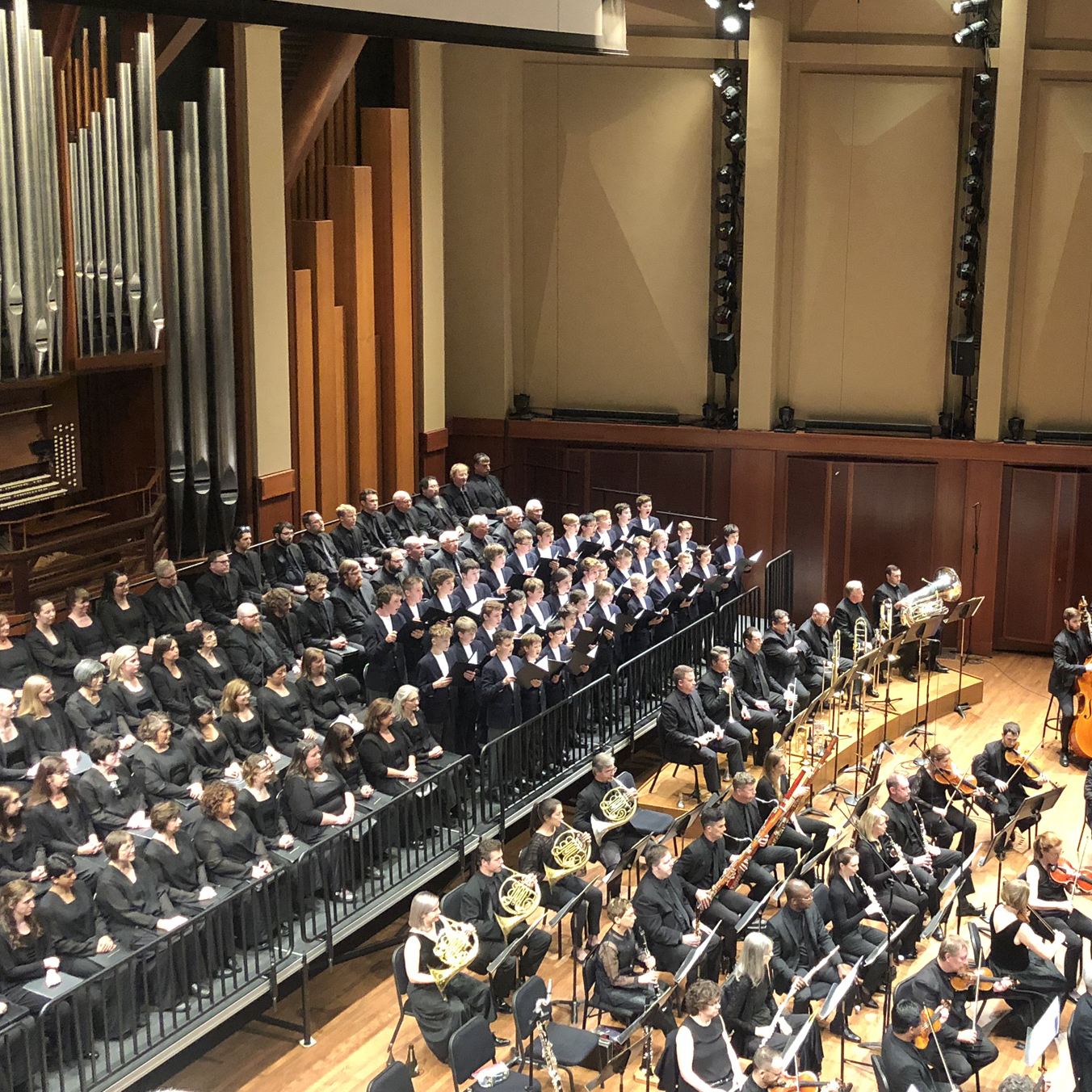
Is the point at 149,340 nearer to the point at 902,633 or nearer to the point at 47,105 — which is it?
the point at 47,105

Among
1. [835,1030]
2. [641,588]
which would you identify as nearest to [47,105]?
[641,588]

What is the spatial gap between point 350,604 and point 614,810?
2.97 meters

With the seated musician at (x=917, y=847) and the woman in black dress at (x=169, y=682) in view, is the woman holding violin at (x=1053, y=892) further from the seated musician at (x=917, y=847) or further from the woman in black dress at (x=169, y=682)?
the woman in black dress at (x=169, y=682)

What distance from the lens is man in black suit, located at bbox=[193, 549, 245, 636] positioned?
11094 mm

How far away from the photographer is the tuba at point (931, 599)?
12.5 m

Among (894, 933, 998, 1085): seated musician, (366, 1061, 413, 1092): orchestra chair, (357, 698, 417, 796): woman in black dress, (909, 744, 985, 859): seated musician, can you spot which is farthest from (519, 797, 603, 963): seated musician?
(909, 744, 985, 859): seated musician

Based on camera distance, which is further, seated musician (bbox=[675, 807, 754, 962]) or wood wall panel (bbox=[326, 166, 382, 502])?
wood wall panel (bbox=[326, 166, 382, 502])

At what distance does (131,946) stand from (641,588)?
17.5ft

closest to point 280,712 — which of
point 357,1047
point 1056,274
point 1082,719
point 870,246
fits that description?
point 357,1047

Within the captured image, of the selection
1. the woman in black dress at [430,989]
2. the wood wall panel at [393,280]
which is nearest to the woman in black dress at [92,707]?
the woman in black dress at [430,989]

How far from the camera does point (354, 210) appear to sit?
559 inches

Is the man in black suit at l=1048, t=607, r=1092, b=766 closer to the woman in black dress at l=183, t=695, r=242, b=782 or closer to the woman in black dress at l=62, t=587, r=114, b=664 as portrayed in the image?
the woman in black dress at l=183, t=695, r=242, b=782

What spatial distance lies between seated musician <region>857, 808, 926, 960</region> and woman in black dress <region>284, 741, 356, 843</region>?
3.07 meters

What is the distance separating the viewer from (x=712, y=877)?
30.1 feet
